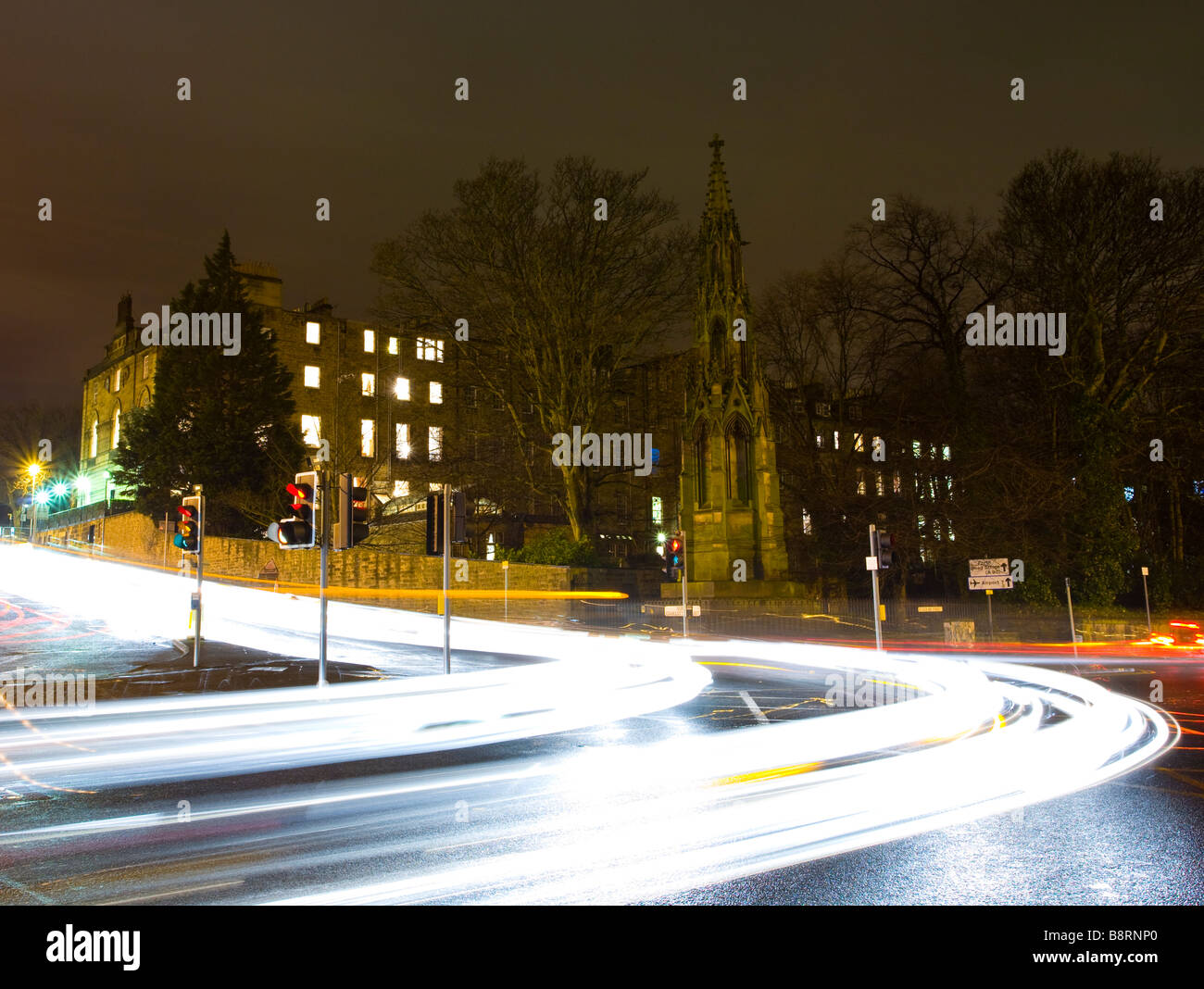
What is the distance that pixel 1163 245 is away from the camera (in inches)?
1379

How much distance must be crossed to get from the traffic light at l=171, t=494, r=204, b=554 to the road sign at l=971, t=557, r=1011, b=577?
22.3m

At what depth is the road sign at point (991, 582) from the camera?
29.3m

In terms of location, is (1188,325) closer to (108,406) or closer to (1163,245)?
(1163,245)

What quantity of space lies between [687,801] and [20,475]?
8320cm

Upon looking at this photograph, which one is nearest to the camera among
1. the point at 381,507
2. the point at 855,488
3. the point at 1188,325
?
the point at 1188,325

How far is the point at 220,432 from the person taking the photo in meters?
45.9

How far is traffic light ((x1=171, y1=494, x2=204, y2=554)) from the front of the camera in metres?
18.9

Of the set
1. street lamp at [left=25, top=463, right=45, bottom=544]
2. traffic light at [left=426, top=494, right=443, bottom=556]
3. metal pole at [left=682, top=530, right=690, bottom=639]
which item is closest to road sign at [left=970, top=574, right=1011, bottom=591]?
metal pole at [left=682, top=530, right=690, bottom=639]

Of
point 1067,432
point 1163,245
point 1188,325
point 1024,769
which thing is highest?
point 1163,245

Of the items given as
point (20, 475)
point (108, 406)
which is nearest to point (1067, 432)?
point (108, 406)
